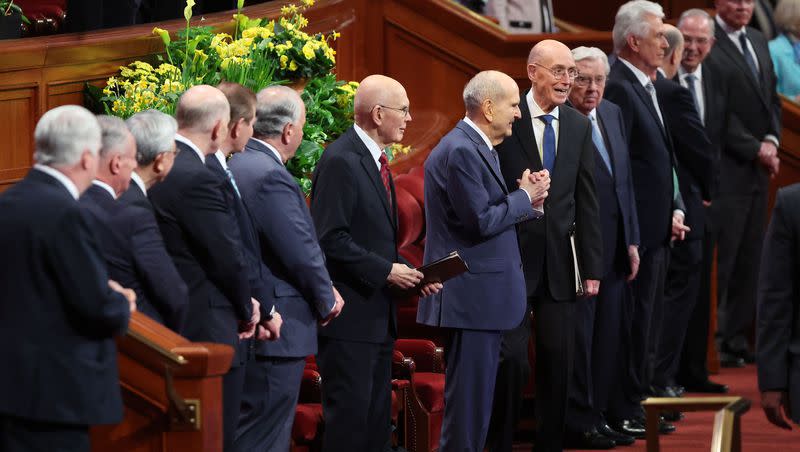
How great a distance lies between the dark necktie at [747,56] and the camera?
29.5 ft

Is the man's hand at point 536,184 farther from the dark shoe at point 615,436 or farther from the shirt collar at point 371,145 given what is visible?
the dark shoe at point 615,436

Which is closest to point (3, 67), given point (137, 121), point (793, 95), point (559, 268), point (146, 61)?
point (146, 61)

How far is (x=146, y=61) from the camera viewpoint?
6.82 metres

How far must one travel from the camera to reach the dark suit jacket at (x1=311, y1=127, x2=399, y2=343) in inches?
221

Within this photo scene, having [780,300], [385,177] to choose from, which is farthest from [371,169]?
[780,300]

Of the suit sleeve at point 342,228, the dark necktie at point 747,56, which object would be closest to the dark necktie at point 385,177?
the suit sleeve at point 342,228

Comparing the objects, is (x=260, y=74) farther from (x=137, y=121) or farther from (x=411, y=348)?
(x=137, y=121)

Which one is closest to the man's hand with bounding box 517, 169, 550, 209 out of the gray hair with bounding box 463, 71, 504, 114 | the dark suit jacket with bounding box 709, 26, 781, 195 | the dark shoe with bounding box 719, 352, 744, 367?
the gray hair with bounding box 463, 71, 504, 114

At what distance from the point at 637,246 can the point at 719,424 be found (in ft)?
10.6

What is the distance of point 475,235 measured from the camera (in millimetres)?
5941

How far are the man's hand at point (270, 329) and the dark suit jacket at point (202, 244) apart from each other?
248mm

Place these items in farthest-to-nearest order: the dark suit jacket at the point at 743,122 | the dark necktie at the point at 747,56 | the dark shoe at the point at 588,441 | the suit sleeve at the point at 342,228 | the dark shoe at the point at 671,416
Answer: the dark necktie at the point at 747,56 → the dark suit jacket at the point at 743,122 → the dark shoe at the point at 671,416 → the dark shoe at the point at 588,441 → the suit sleeve at the point at 342,228

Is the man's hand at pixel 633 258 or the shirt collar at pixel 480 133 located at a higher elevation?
the shirt collar at pixel 480 133

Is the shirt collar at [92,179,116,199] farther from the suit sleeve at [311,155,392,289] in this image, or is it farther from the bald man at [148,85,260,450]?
the suit sleeve at [311,155,392,289]
